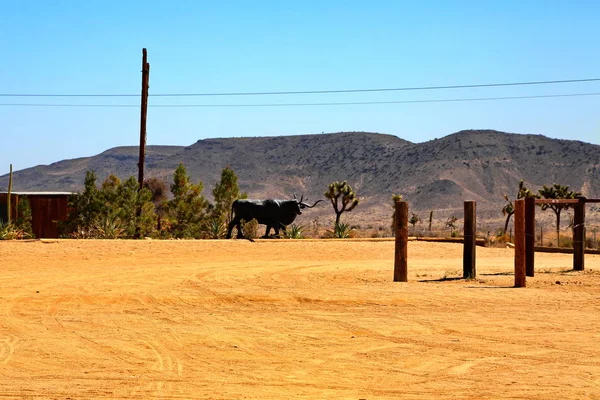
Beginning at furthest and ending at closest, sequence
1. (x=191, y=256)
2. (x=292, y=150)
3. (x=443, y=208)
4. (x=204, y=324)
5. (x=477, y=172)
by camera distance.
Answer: (x=292, y=150) → (x=477, y=172) → (x=443, y=208) → (x=191, y=256) → (x=204, y=324)

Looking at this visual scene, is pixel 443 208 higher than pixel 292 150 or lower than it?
lower

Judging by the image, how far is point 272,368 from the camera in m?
10.8

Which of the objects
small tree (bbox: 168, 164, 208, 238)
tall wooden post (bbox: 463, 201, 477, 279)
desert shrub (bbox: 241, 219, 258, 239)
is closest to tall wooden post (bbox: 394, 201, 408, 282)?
tall wooden post (bbox: 463, 201, 477, 279)

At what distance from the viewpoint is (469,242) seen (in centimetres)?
2167

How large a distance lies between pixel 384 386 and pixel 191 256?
18.1m

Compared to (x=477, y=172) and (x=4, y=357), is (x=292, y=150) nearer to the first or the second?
(x=477, y=172)

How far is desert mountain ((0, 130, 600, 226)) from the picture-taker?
11725cm

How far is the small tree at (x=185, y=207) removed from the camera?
39806mm

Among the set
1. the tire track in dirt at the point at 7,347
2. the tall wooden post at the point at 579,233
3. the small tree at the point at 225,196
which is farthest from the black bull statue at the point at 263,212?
the tire track in dirt at the point at 7,347

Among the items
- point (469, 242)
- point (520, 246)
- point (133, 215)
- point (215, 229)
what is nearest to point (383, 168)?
point (215, 229)

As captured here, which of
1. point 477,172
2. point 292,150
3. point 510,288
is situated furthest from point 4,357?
point 292,150

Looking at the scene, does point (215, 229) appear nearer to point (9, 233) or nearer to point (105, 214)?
point (105, 214)

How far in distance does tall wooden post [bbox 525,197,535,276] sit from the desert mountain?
75149 millimetres

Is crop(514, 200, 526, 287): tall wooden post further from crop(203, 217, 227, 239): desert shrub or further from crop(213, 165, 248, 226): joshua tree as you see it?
crop(213, 165, 248, 226): joshua tree
